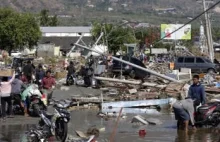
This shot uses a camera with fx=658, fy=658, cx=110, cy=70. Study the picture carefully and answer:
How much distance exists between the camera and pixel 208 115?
17.6m

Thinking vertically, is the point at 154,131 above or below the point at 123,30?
below

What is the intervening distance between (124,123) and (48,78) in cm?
570

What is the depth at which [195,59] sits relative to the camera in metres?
52.2

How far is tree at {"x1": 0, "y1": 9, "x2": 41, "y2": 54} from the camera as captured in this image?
11006cm

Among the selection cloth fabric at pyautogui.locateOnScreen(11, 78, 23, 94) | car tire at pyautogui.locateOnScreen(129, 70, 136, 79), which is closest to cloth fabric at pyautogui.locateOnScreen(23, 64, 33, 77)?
car tire at pyautogui.locateOnScreen(129, 70, 136, 79)

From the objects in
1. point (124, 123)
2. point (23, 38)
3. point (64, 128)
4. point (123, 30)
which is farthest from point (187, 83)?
point (123, 30)

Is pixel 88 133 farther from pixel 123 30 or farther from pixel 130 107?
pixel 123 30

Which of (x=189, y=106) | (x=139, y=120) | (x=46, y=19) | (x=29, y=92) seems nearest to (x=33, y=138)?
(x=189, y=106)

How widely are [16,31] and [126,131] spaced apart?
93625 millimetres

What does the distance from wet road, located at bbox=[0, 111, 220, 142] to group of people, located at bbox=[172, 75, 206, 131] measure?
29 cm

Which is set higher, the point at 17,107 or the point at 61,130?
the point at 17,107

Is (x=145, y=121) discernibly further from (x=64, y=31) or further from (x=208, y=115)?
(x=64, y=31)

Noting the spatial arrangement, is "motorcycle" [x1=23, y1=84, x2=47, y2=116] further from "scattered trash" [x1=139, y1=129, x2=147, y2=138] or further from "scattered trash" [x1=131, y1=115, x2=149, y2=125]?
"scattered trash" [x1=139, y1=129, x2=147, y2=138]

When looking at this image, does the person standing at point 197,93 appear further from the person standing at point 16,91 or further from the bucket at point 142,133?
the person standing at point 16,91
